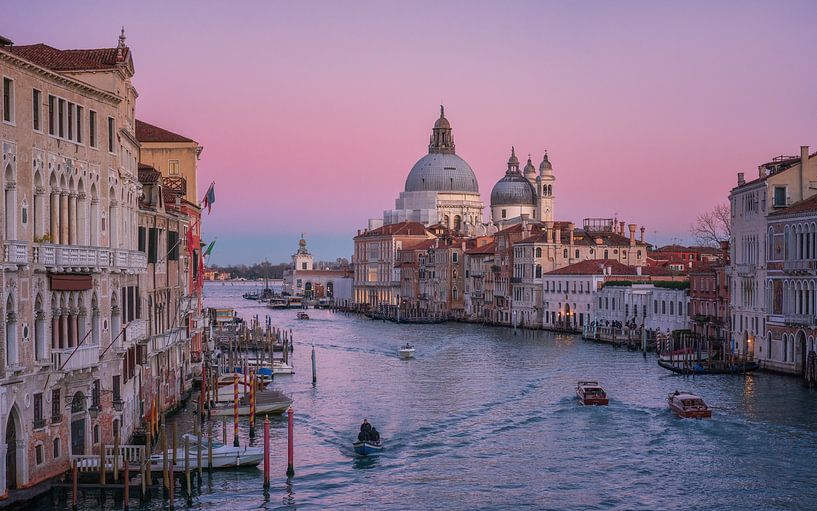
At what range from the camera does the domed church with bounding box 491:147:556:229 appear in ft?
301

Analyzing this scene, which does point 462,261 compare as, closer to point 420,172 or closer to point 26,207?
point 420,172

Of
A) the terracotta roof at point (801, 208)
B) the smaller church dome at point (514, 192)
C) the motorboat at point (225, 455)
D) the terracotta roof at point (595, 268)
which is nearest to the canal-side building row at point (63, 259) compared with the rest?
the motorboat at point (225, 455)

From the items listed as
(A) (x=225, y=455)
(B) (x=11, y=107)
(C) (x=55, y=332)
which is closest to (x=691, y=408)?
(A) (x=225, y=455)

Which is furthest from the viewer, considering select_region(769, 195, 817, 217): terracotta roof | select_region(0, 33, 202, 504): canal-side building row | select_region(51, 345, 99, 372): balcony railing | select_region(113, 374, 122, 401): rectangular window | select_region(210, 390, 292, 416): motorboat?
select_region(769, 195, 817, 217): terracotta roof

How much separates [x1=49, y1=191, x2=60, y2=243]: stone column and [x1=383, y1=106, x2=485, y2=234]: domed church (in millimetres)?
83111

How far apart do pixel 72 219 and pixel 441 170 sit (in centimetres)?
8609

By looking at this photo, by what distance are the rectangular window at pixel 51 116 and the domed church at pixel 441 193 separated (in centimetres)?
8319

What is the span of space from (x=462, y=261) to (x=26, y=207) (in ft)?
201

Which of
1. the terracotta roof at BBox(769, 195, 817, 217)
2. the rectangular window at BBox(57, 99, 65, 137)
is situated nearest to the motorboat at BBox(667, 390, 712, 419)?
the terracotta roof at BBox(769, 195, 817, 217)

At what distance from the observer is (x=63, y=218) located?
1633 centimetres

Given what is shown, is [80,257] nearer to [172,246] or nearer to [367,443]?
[367,443]

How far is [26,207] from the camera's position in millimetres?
15141

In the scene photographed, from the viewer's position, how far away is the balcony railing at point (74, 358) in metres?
15.8

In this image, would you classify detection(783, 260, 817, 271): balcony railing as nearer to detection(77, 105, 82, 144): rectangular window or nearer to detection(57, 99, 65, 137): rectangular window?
detection(77, 105, 82, 144): rectangular window
